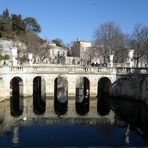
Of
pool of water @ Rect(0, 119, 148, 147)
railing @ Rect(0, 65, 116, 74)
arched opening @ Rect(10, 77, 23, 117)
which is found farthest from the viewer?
railing @ Rect(0, 65, 116, 74)

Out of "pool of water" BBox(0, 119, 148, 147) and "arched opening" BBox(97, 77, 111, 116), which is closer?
"pool of water" BBox(0, 119, 148, 147)

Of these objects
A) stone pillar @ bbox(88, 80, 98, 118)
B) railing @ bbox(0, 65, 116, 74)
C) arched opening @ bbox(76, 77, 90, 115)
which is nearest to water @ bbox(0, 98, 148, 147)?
arched opening @ bbox(76, 77, 90, 115)

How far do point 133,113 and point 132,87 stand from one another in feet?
27.8

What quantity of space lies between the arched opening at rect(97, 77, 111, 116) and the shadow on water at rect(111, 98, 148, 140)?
2.97ft

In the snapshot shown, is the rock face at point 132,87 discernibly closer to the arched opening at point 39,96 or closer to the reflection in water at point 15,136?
the arched opening at point 39,96

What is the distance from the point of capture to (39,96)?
5194 centimetres

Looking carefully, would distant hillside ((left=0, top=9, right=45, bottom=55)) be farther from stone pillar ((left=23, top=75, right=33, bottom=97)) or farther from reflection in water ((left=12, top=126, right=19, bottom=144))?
reflection in water ((left=12, top=126, right=19, bottom=144))

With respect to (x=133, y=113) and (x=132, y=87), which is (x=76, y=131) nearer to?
(x=133, y=113)

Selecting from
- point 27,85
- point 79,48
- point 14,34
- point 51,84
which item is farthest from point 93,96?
point 79,48

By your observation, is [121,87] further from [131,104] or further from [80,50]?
[80,50]

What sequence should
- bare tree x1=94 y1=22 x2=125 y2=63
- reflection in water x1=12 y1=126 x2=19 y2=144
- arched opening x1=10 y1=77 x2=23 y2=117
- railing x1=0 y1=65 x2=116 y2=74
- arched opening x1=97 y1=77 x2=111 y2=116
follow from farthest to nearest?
bare tree x1=94 y1=22 x2=125 y2=63 → railing x1=0 y1=65 x2=116 y2=74 → arched opening x1=97 y1=77 x2=111 y2=116 → arched opening x1=10 y1=77 x2=23 y2=117 → reflection in water x1=12 y1=126 x2=19 y2=144

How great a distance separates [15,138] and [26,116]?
10.2 m

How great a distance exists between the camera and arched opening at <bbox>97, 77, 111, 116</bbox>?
Answer: 140 feet

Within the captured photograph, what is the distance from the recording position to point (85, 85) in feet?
188
